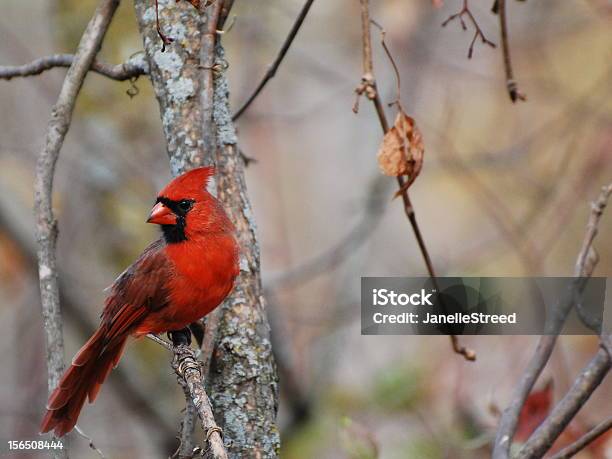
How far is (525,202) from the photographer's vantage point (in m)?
5.79

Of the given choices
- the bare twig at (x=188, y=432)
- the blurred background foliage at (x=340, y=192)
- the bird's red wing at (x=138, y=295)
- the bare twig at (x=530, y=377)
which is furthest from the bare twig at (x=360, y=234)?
the bare twig at (x=188, y=432)

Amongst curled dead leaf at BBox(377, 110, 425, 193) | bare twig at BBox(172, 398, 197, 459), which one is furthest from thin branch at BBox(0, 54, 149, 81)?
bare twig at BBox(172, 398, 197, 459)

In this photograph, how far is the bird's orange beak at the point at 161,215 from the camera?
2293 mm

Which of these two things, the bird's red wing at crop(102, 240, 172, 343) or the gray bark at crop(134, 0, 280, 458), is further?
the bird's red wing at crop(102, 240, 172, 343)

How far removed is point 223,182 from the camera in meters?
2.07

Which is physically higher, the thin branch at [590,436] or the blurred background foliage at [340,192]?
the blurred background foliage at [340,192]

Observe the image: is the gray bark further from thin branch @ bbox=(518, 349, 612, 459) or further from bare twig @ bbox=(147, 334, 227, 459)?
thin branch @ bbox=(518, 349, 612, 459)

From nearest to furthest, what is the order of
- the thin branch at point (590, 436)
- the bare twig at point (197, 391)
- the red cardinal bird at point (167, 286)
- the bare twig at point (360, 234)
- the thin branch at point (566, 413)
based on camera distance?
1. the bare twig at point (197, 391)
2. the thin branch at point (590, 436)
3. the thin branch at point (566, 413)
4. the red cardinal bird at point (167, 286)
5. the bare twig at point (360, 234)

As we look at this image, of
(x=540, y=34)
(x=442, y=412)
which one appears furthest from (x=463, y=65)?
(x=442, y=412)

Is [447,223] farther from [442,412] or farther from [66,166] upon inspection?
[66,166]

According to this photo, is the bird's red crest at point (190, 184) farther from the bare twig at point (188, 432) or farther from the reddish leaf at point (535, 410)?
the reddish leaf at point (535, 410)

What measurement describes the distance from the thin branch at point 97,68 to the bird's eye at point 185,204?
12.6 inches

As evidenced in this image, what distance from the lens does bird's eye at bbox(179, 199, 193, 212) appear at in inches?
87.3

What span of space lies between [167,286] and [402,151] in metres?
0.70
